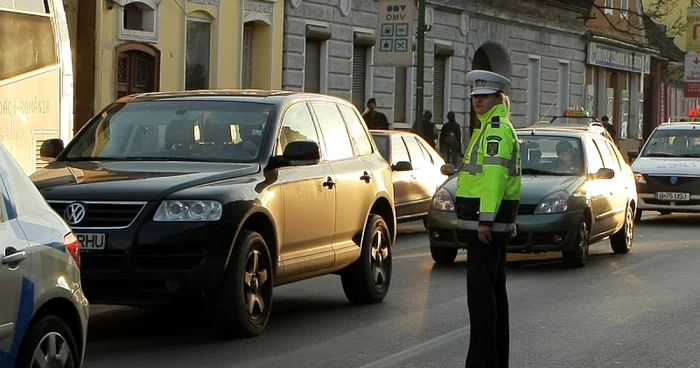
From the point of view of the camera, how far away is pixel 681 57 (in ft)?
220

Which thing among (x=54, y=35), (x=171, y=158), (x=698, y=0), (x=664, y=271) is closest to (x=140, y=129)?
(x=171, y=158)

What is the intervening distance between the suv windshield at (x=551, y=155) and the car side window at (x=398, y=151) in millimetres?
2932

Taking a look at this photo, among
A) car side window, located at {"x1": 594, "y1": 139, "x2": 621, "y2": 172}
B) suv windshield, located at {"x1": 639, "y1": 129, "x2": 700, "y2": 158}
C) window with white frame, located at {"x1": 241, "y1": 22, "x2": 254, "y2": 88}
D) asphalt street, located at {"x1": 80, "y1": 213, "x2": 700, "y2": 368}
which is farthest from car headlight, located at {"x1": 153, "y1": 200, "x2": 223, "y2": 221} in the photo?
window with white frame, located at {"x1": 241, "y1": 22, "x2": 254, "y2": 88}

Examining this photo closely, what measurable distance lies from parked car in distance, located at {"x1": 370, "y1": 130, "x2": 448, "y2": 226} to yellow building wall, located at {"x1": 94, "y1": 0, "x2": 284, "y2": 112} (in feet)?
23.9

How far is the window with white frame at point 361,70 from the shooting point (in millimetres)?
35969

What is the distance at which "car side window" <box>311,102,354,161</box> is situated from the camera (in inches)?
485

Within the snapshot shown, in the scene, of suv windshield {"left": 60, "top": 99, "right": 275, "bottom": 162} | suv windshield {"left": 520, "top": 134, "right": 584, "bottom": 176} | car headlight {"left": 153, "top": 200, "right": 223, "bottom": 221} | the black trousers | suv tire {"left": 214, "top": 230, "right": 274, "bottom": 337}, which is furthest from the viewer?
suv windshield {"left": 520, "top": 134, "right": 584, "bottom": 176}

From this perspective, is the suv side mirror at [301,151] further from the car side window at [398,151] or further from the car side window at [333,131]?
the car side window at [398,151]

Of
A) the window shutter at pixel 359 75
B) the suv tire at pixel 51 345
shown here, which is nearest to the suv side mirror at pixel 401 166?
the suv tire at pixel 51 345

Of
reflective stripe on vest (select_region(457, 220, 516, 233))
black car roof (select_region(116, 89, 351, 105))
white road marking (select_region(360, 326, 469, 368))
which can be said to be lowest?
white road marking (select_region(360, 326, 469, 368))

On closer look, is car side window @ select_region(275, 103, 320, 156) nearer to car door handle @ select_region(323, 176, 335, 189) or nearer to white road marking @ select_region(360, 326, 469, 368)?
car door handle @ select_region(323, 176, 335, 189)

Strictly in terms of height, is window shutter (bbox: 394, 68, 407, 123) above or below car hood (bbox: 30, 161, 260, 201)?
above

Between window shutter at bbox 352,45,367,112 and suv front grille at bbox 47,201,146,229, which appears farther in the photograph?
window shutter at bbox 352,45,367,112

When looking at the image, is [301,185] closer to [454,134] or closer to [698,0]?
[454,134]
